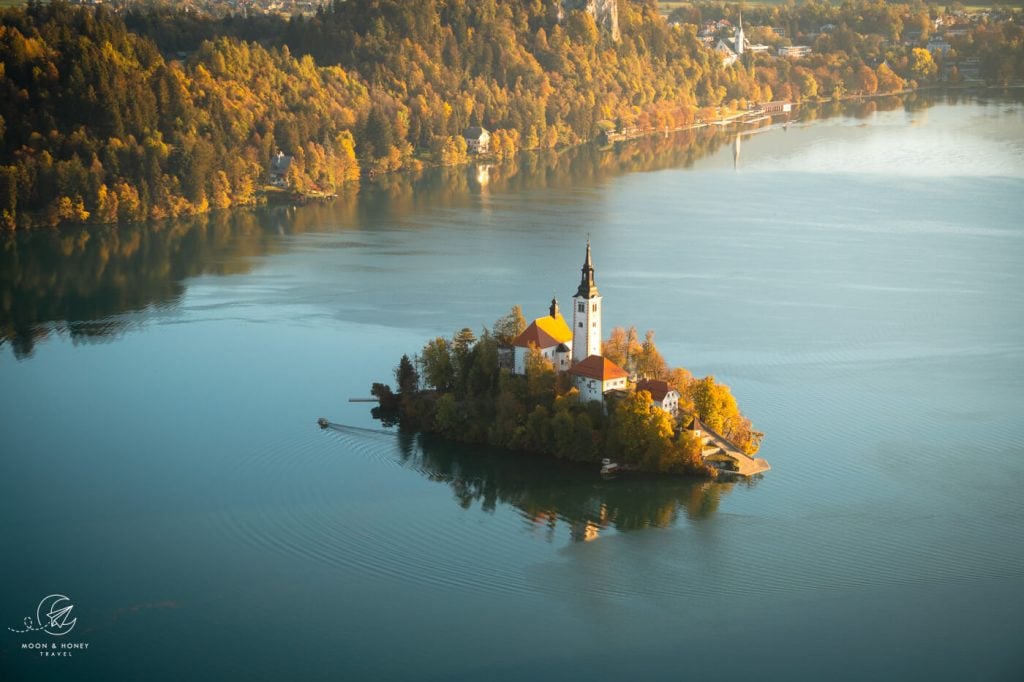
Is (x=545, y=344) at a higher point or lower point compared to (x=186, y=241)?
lower

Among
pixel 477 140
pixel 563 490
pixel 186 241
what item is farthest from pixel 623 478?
pixel 477 140

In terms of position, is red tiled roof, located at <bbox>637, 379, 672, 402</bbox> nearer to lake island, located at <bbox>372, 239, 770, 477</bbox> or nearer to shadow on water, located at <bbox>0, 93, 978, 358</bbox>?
lake island, located at <bbox>372, 239, 770, 477</bbox>

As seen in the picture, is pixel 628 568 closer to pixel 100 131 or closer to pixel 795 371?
pixel 795 371

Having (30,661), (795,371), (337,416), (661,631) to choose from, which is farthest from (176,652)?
(795,371)

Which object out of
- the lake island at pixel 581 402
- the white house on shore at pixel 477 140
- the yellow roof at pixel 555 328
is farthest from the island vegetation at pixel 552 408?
the white house on shore at pixel 477 140

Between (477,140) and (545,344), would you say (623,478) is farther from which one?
(477,140)

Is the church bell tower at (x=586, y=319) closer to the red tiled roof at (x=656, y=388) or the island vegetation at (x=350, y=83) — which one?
the red tiled roof at (x=656, y=388)
